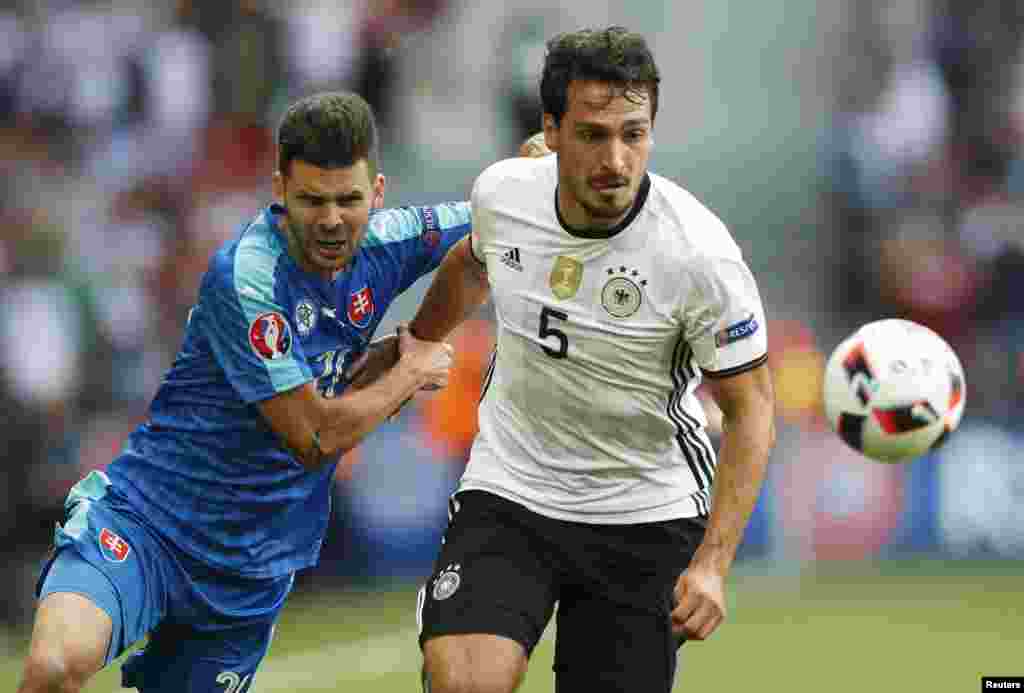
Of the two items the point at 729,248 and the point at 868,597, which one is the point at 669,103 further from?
the point at 729,248

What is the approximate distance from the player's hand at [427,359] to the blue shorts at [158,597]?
88 centimetres

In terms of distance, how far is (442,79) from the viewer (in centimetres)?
1480

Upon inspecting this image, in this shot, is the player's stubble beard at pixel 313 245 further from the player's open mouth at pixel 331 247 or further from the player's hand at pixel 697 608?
the player's hand at pixel 697 608

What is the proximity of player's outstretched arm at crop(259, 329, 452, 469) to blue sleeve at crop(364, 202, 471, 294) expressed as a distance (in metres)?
0.49

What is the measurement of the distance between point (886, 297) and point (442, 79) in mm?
3944

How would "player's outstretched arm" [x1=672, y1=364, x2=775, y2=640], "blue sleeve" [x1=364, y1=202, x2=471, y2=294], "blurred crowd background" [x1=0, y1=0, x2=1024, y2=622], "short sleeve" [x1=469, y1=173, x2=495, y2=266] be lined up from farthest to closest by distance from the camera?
"blurred crowd background" [x1=0, y1=0, x2=1024, y2=622] → "blue sleeve" [x1=364, y1=202, x2=471, y2=294] → "short sleeve" [x1=469, y1=173, x2=495, y2=266] → "player's outstretched arm" [x1=672, y1=364, x2=775, y2=640]

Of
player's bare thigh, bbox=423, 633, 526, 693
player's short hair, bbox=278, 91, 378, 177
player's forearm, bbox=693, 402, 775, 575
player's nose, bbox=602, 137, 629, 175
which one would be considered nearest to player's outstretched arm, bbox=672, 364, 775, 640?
player's forearm, bbox=693, 402, 775, 575

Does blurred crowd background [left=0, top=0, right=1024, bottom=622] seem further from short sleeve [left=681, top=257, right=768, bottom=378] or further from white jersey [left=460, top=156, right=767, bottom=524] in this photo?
short sleeve [left=681, top=257, right=768, bottom=378]

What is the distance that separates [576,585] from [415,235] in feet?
4.52

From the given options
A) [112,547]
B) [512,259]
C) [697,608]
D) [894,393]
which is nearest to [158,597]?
[112,547]

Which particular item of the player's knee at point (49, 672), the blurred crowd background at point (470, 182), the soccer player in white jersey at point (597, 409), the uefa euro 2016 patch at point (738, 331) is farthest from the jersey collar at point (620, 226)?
the blurred crowd background at point (470, 182)

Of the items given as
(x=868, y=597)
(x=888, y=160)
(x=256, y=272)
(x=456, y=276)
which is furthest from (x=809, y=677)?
(x=888, y=160)

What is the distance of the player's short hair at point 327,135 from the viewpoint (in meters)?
6.07

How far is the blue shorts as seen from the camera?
240 inches
